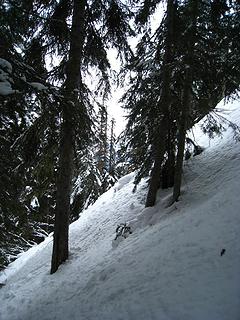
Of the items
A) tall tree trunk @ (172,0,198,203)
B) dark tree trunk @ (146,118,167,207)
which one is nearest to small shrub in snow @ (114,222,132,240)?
dark tree trunk @ (146,118,167,207)

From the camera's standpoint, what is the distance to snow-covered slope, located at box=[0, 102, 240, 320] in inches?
203

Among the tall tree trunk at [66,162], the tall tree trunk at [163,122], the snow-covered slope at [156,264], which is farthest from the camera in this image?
the tall tree trunk at [163,122]

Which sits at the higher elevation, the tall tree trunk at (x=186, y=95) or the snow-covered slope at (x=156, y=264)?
the tall tree trunk at (x=186, y=95)

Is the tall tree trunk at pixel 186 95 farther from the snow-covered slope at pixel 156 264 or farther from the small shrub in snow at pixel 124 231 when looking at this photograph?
the small shrub in snow at pixel 124 231

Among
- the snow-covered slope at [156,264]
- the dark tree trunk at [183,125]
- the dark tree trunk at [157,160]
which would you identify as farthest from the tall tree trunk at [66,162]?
the dark tree trunk at [183,125]

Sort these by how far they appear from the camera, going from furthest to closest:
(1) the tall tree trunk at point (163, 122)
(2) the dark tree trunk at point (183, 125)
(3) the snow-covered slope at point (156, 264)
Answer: (1) the tall tree trunk at point (163, 122) → (2) the dark tree trunk at point (183, 125) → (3) the snow-covered slope at point (156, 264)

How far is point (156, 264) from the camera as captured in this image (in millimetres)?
6461

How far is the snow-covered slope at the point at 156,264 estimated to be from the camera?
5.15m

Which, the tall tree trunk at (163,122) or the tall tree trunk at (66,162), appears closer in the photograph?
the tall tree trunk at (66,162)

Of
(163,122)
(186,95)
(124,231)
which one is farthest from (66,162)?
(186,95)

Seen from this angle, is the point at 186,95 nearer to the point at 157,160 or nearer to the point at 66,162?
the point at 157,160

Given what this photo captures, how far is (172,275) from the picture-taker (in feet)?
19.1

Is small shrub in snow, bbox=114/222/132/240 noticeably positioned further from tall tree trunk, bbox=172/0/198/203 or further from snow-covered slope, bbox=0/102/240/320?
A: tall tree trunk, bbox=172/0/198/203

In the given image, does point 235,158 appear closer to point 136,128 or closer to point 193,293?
point 136,128
